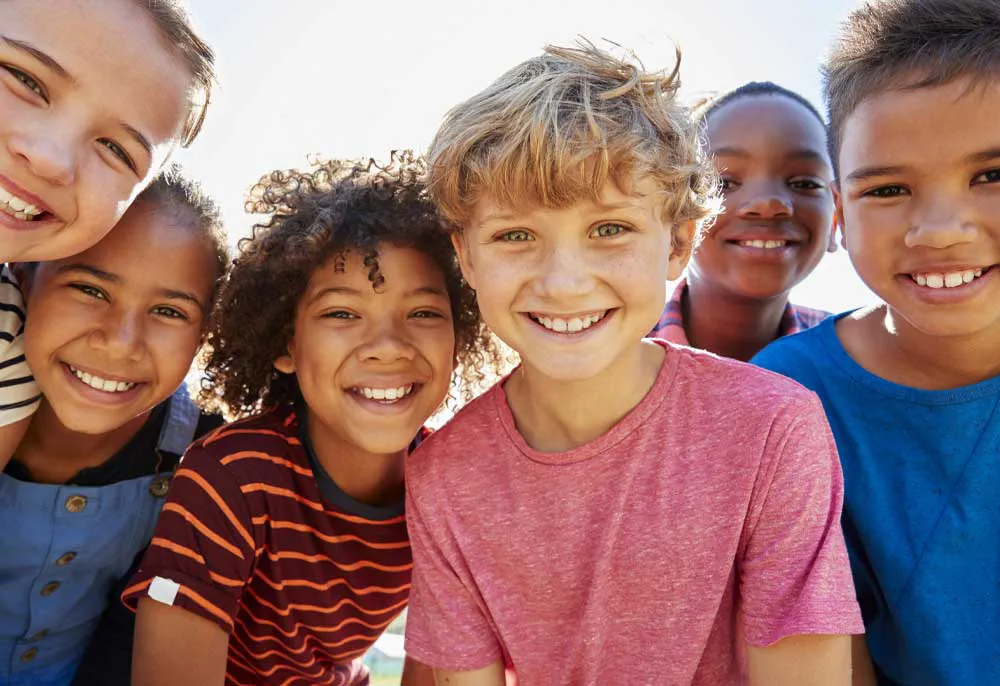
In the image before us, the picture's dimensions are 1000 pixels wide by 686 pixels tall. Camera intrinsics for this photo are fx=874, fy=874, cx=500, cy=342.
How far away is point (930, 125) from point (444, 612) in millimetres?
1553

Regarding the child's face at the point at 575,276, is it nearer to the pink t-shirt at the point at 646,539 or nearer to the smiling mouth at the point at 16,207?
the pink t-shirt at the point at 646,539

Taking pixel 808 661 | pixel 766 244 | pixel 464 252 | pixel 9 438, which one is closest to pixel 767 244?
pixel 766 244

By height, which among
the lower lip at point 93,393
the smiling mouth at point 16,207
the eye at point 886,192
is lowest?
the lower lip at point 93,393

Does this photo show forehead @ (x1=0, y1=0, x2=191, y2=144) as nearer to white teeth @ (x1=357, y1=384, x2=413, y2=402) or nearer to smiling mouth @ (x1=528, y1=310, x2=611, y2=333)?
white teeth @ (x1=357, y1=384, x2=413, y2=402)

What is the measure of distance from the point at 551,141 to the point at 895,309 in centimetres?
95

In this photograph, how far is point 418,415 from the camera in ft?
7.60

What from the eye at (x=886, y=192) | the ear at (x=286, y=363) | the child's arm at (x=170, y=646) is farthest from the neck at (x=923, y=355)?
the child's arm at (x=170, y=646)

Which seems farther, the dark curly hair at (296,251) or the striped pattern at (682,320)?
the striped pattern at (682,320)

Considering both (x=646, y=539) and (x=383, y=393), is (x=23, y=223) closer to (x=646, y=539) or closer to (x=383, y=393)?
(x=383, y=393)

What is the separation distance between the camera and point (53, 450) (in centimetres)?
244

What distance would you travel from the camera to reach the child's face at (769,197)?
2.81 m

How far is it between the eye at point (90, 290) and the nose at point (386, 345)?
0.71 metres

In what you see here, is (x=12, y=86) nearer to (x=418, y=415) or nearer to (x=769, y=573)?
(x=418, y=415)

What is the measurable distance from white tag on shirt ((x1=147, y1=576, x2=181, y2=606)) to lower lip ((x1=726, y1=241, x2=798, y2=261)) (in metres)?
1.96
